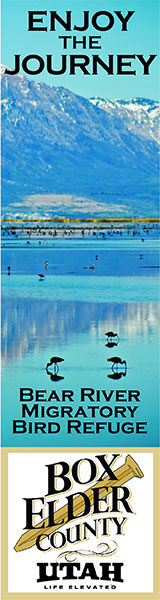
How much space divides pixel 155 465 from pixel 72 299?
29820 mm

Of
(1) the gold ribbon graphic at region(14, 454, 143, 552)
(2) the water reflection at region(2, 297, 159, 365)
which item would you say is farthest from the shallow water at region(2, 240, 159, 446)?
(1) the gold ribbon graphic at region(14, 454, 143, 552)

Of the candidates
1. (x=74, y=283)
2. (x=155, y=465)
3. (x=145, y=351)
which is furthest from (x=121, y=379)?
(x=74, y=283)

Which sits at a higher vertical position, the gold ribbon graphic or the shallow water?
the shallow water

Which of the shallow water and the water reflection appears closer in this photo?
the shallow water

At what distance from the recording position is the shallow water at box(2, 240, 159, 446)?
15312mm

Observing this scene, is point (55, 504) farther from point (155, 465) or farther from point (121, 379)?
point (121, 379)

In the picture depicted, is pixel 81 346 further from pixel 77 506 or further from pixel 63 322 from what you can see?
pixel 77 506

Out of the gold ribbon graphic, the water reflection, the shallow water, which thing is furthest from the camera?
the water reflection

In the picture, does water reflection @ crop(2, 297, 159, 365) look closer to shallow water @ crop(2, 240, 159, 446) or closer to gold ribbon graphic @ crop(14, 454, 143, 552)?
shallow water @ crop(2, 240, 159, 446)

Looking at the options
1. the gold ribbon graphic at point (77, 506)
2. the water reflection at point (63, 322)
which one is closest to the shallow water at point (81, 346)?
the water reflection at point (63, 322)

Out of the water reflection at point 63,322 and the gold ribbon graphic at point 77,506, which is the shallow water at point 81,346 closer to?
the water reflection at point 63,322

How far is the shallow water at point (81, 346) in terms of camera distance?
15.3 metres

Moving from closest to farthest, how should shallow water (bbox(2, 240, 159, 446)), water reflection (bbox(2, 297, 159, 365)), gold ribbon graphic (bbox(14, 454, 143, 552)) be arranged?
gold ribbon graphic (bbox(14, 454, 143, 552))
shallow water (bbox(2, 240, 159, 446))
water reflection (bbox(2, 297, 159, 365))

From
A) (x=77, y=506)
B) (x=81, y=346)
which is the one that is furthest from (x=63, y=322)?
(x=77, y=506)
